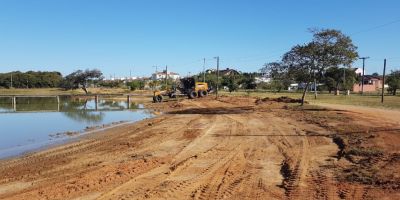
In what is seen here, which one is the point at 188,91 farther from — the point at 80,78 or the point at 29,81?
the point at 29,81

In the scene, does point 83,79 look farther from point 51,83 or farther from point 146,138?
point 146,138

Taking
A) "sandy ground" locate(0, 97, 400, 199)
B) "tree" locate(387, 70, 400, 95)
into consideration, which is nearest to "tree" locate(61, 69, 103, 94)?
"tree" locate(387, 70, 400, 95)

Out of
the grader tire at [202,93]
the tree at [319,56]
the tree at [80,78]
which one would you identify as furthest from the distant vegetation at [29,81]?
the tree at [319,56]

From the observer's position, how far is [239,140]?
16.9 m

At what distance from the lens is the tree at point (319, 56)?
28812 millimetres

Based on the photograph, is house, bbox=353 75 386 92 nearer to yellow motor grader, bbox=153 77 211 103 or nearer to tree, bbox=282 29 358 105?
yellow motor grader, bbox=153 77 211 103

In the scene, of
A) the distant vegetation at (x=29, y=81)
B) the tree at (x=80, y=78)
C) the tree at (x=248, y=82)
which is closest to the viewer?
the tree at (x=248, y=82)

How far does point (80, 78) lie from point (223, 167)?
96.2 metres

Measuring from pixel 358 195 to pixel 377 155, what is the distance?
13.7 ft

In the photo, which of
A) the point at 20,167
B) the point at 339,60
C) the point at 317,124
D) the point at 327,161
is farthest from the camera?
the point at 339,60

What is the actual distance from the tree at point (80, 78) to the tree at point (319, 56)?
256 feet

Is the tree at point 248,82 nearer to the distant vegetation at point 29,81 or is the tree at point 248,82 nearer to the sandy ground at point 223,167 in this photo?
the distant vegetation at point 29,81

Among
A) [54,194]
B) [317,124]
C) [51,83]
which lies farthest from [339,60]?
[51,83]

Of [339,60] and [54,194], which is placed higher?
[339,60]
